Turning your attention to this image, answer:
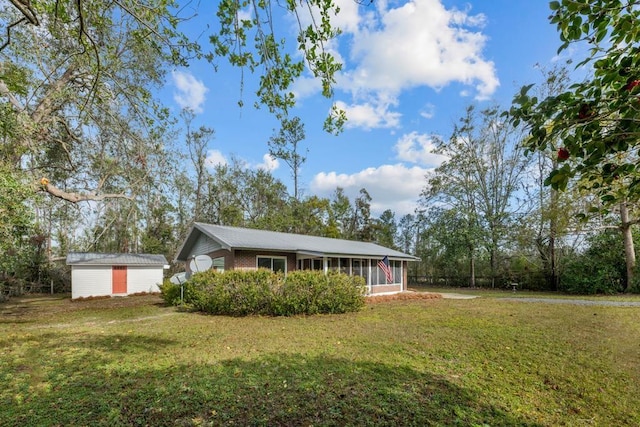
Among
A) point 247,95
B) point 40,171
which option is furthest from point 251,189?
point 247,95

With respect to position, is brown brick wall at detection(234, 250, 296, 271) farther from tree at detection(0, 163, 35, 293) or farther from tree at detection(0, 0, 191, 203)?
tree at detection(0, 163, 35, 293)

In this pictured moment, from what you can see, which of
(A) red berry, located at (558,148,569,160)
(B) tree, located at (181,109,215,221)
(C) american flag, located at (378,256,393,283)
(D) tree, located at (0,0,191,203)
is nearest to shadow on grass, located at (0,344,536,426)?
(A) red berry, located at (558,148,569,160)

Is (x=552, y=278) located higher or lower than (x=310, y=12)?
lower

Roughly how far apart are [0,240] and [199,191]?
2003 cm

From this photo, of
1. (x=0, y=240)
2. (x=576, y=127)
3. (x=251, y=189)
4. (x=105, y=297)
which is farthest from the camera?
(x=251, y=189)

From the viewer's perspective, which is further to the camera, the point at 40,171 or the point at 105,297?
the point at 105,297

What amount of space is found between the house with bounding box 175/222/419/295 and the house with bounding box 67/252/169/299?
404cm

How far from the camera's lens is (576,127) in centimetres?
204

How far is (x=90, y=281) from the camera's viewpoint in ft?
65.1

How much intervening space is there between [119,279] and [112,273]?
23.4 inches

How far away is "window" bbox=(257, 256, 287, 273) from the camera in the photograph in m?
15.3

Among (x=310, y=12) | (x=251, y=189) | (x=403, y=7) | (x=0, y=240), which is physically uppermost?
(x=251, y=189)

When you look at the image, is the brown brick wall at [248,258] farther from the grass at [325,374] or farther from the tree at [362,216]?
the tree at [362,216]

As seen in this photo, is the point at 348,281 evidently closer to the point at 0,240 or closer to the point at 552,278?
the point at 0,240
